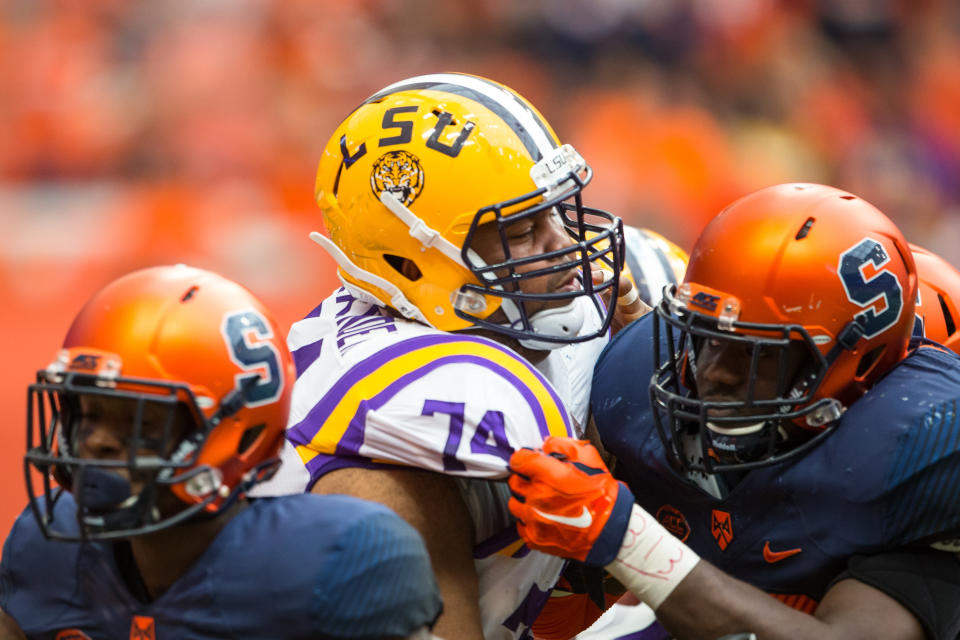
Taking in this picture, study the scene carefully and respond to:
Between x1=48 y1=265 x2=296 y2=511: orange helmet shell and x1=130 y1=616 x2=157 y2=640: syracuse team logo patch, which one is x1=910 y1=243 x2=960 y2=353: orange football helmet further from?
x1=130 y1=616 x2=157 y2=640: syracuse team logo patch

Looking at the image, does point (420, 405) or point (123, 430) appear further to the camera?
point (420, 405)

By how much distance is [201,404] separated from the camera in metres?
1.62

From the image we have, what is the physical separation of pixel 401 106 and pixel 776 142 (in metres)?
5.14

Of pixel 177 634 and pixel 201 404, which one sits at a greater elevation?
pixel 201 404

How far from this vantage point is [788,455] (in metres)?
1.96

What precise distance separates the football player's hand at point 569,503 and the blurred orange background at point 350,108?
11.9 feet

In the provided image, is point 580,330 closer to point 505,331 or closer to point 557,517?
point 505,331

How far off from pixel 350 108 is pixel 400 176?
4365 mm

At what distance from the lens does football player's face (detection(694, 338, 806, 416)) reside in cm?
197

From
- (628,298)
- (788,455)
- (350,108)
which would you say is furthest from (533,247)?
(350,108)

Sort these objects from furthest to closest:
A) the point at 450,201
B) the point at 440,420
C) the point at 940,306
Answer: the point at 940,306 → the point at 450,201 → the point at 440,420

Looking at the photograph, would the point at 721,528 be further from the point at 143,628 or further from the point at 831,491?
the point at 143,628

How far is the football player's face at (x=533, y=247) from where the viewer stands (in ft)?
7.20

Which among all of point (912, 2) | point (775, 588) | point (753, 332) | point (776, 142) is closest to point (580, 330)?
point (753, 332)
